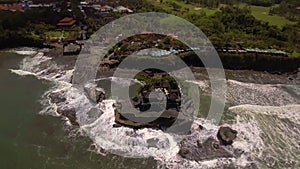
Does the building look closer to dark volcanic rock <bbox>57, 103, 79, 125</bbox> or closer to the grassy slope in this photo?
the grassy slope

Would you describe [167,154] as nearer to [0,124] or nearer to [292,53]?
[0,124]

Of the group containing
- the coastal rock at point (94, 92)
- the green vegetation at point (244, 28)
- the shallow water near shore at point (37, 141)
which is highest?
the green vegetation at point (244, 28)

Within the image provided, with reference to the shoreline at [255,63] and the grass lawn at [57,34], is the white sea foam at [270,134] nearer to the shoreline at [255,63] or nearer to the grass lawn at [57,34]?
the shoreline at [255,63]

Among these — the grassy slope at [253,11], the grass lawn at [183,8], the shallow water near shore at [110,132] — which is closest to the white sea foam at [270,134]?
the shallow water near shore at [110,132]

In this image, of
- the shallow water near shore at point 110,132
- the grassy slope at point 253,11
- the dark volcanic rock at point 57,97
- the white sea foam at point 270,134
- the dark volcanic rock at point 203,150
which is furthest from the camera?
the grassy slope at point 253,11

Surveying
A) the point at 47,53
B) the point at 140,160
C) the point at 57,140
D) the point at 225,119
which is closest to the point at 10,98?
the point at 57,140

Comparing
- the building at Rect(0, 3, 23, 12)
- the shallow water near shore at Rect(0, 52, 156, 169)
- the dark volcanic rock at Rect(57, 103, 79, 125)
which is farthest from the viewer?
the building at Rect(0, 3, 23, 12)

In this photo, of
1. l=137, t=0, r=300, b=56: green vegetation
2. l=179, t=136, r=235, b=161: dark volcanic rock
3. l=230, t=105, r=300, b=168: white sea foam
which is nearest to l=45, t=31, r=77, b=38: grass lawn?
l=137, t=0, r=300, b=56: green vegetation
